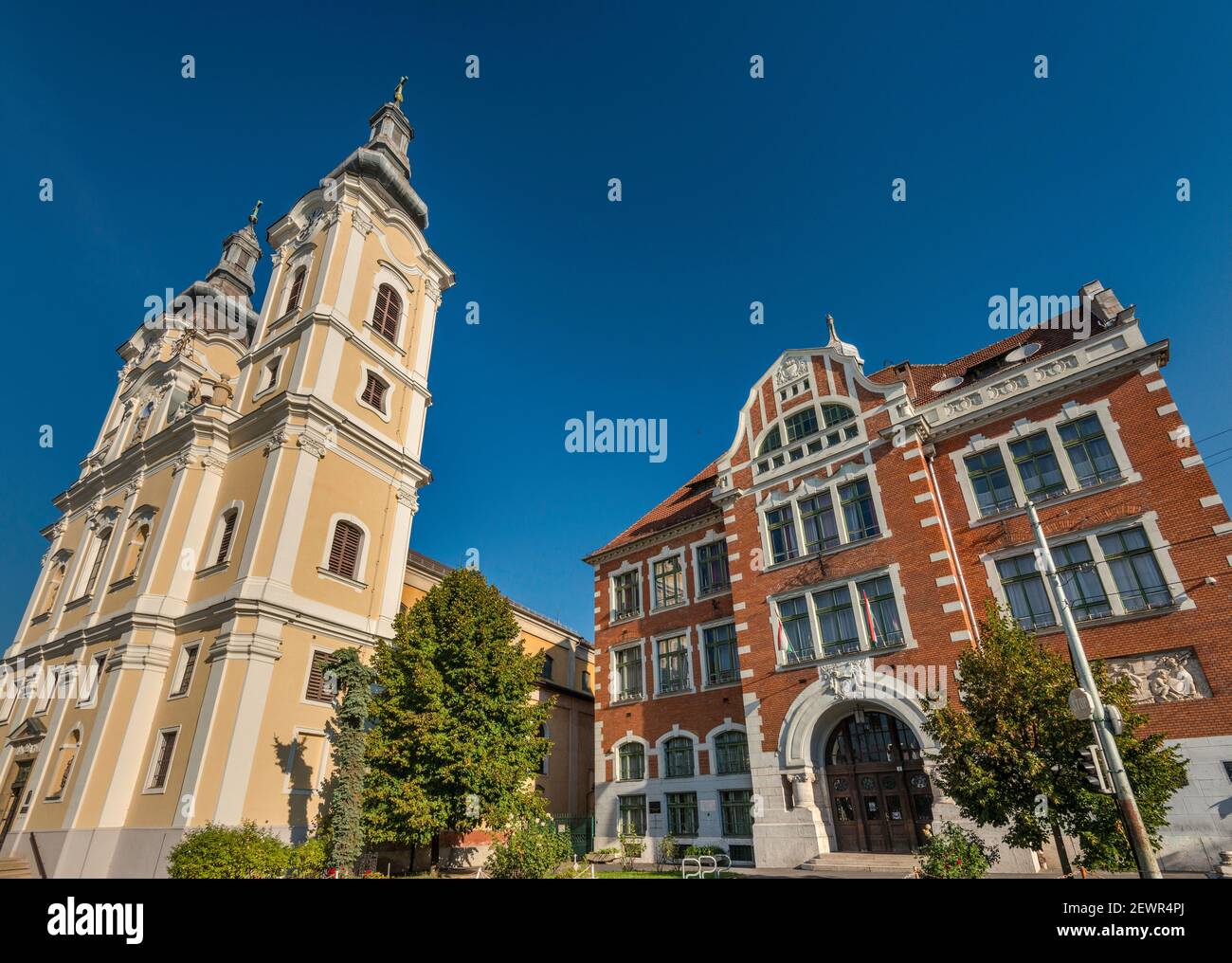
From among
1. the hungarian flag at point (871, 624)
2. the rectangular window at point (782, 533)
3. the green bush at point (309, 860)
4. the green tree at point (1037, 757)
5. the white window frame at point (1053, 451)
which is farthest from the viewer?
the rectangular window at point (782, 533)

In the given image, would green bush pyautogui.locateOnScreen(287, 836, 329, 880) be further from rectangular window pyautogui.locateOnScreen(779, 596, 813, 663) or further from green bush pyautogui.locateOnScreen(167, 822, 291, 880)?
rectangular window pyautogui.locateOnScreen(779, 596, 813, 663)

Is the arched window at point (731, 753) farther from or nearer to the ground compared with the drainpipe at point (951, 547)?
nearer to the ground

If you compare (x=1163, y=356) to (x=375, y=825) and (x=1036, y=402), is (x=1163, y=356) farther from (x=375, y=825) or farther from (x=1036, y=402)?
(x=375, y=825)

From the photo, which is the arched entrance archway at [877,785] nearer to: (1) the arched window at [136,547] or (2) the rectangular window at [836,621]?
(2) the rectangular window at [836,621]

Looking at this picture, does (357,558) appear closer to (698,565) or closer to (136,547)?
(136,547)

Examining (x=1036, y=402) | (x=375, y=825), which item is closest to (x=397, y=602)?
(x=375, y=825)

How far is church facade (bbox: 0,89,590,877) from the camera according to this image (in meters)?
22.9

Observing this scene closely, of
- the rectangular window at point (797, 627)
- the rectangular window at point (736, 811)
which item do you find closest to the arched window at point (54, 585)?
the rectangular window at point (736, 811)

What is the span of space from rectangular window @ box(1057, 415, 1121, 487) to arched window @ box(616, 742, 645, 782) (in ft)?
65.7

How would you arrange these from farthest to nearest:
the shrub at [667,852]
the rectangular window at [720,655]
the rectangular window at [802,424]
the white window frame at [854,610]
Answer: the rectangular window at [802,424] < the rectangular window at [720,655] < the shrub at [667,852] < the white window frame at [854,610]

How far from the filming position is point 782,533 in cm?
2639

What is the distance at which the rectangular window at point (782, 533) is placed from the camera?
2589cm

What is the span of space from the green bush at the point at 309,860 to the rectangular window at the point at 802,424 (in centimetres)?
2261

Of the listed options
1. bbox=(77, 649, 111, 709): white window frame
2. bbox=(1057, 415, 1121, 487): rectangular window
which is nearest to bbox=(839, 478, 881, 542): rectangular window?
bbox=(1057, 415, 1121, 487): rectangular window
